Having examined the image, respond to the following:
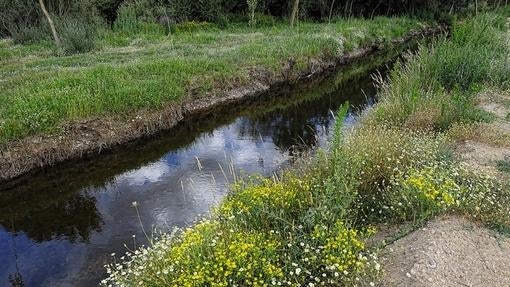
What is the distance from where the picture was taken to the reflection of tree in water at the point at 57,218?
9.34 meters

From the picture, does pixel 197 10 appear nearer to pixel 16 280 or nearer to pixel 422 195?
pixel 16 280

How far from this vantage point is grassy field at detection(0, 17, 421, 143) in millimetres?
12727

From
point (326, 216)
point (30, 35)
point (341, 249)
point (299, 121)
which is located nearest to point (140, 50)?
point (30, 35)

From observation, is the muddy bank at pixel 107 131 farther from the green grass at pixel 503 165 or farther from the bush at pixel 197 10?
the bush at pixel 197 10

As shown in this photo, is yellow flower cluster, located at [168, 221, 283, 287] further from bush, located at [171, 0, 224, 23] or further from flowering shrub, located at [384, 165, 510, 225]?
bush, located at [171, 0, 224, 23]

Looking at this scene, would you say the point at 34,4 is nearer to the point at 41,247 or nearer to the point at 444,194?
the point at 41,247

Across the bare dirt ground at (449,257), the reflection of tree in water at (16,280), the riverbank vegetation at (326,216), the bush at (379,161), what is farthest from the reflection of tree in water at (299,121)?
the reflection of tree in water at (16,280)

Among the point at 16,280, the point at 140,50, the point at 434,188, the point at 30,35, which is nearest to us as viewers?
the point at 434,188

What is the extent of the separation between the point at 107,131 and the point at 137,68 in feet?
12.4

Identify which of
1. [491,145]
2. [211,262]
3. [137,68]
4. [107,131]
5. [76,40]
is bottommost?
[107,131]

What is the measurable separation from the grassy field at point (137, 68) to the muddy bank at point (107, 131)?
0.78 ft

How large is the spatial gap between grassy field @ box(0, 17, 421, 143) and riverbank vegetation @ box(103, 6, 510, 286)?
22.1 feet

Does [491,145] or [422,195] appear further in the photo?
[491,145]

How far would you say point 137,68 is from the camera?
16.2 meters
